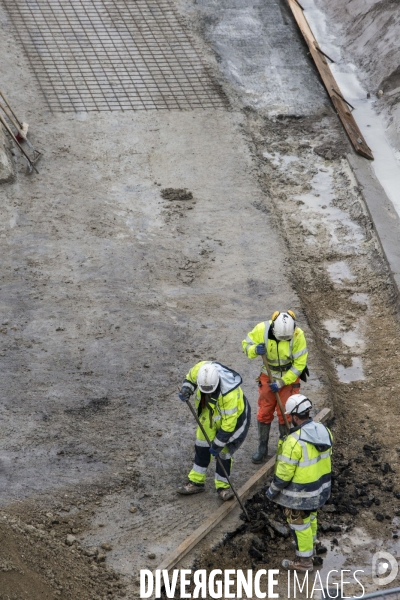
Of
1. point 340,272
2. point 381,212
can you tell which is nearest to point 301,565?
point 340,272

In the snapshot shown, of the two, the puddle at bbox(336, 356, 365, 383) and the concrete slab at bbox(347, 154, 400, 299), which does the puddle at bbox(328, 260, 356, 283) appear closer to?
the concrete slab at bbox(347, 154, 400, 299)

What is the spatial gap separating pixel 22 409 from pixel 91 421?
2.63 ft

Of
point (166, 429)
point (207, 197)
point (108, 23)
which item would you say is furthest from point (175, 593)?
point (108, 23)

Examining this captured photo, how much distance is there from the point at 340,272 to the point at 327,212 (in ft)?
5.09

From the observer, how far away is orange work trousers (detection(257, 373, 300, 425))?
870cm

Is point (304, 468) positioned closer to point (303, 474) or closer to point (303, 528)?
point (303, 474)

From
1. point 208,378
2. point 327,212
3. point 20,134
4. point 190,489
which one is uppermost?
point 208,378

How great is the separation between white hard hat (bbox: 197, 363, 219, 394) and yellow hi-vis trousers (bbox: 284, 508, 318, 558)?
1.34 m

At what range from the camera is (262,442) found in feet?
29.0

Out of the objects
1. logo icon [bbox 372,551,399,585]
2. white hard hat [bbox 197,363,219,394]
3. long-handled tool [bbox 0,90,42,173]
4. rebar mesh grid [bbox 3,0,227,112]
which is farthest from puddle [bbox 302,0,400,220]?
logo icon [bbox 372,551,399,585]

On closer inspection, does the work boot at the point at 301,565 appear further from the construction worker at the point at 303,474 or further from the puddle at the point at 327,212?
the puddle at the point at 327,212

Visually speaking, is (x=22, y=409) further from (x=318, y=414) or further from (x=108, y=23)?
(x=108, y=23)

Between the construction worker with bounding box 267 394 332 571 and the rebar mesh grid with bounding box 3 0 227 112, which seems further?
the rebar mesh grid with bounding box 3 0 227 112

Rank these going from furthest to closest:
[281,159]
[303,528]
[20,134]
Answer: [281,159]
[20,134]
[303,528]
